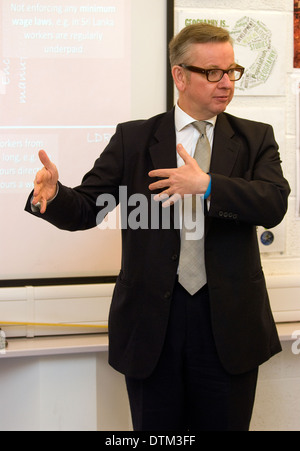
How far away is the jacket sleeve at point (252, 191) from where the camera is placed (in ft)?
4.74

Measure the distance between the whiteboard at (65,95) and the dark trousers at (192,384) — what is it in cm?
69

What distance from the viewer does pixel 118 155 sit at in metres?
1.63

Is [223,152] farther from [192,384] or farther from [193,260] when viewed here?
[192,384]

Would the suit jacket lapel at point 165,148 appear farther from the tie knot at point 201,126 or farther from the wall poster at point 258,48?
the wall poster at point 258,48

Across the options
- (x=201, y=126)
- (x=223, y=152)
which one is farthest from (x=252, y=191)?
(x=201, y=126)

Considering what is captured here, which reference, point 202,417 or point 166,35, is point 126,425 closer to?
point 202,417

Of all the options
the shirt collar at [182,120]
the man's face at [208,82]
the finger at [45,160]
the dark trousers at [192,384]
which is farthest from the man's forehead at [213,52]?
the dark trousers at [192,384]

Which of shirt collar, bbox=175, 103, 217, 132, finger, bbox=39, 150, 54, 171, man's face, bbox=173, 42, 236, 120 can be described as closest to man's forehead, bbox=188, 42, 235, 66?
man's face, bbox=173, 42, 236, 120

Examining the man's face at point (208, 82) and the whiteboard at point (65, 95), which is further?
the whiteboard at point (65, 95)

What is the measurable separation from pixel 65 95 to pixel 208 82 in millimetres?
721

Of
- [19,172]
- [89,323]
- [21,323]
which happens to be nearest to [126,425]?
[89,323]
